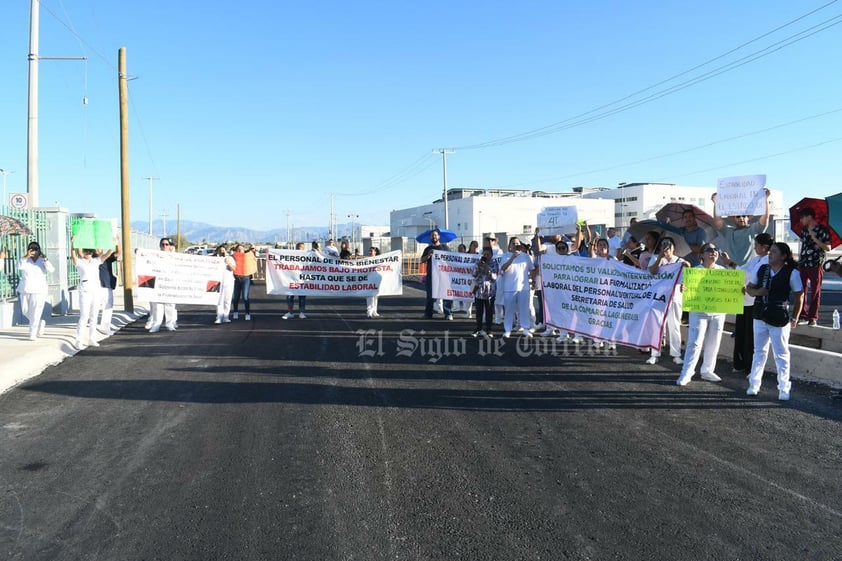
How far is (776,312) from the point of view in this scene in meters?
6.72

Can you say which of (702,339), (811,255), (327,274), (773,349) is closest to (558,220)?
(327,274)

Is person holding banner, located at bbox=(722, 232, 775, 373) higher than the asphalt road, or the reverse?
person holding banner, located at bbox=(722, 232, 775, 373)

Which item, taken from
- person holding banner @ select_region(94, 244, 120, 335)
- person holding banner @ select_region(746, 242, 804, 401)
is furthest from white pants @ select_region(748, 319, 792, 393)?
person holding banner @ select_region(94, 244, 120, 335)

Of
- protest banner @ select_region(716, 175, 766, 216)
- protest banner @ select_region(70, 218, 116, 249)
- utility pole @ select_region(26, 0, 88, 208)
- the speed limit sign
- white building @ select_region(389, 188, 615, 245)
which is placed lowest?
protest banner @ select_region(70, 218, 116, 249)

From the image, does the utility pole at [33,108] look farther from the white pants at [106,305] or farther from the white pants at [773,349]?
the white pants at [773,349]

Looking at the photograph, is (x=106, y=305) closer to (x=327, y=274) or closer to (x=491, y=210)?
(x=327, y=274)

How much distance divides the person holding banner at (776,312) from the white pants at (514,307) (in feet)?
15.9

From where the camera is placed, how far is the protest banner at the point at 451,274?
44.4 ft

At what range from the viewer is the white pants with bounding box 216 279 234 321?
13.8 metres

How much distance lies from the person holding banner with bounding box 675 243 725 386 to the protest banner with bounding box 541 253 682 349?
1.66 feet

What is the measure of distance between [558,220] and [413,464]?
11.7 metres

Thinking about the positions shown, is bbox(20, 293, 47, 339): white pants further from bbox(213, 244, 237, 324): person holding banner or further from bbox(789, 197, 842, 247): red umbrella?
bbox(789, 197, 842, 247): red umbrella

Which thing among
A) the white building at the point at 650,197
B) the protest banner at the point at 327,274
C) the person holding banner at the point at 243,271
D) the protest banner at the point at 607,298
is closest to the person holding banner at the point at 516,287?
the protest banner at the point at 607,298

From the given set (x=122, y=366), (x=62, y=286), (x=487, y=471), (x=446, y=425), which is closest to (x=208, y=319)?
(x=62, y=286)
